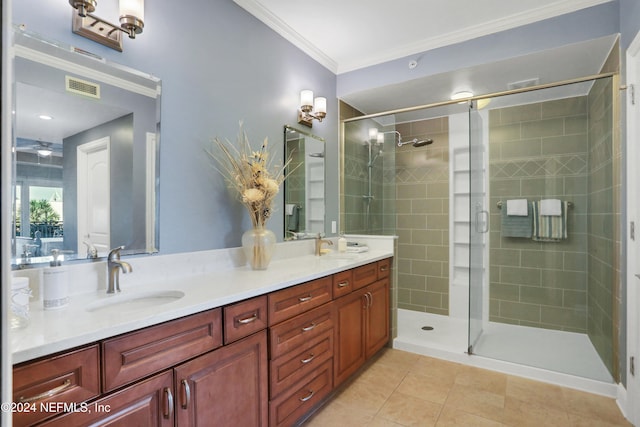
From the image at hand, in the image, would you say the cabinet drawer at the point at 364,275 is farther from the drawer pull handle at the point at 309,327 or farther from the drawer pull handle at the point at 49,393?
the drawer pull handle at the point at 49,393

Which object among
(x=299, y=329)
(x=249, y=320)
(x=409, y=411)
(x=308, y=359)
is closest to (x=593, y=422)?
(x=409, y=411)

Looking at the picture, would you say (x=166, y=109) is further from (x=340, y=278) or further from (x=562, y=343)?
(x=562, y=343)

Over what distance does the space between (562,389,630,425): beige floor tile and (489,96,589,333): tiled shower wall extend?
660mm

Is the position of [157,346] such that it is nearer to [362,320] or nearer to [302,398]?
[302,398]

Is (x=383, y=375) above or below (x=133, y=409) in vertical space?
below

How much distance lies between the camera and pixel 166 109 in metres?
1.74

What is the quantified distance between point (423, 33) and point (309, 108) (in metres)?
1.12

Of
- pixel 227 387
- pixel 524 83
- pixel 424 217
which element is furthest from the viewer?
pixel 424 217

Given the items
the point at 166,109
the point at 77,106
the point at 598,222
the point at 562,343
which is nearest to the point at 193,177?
the point at 166,109

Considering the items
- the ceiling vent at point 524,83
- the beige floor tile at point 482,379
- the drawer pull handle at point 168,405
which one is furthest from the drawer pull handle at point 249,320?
the ceiling vent at point 524,83

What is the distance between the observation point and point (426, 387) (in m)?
2.30

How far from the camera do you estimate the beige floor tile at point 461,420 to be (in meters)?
1.88

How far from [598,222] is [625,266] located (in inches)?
19.7

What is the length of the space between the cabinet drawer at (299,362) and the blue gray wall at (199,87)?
0.80m
